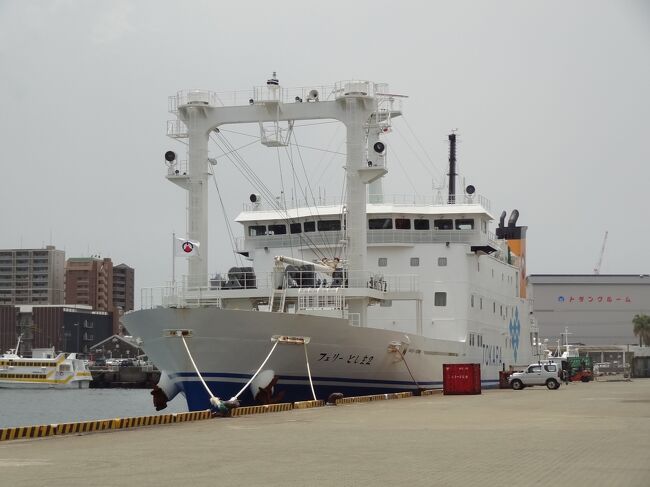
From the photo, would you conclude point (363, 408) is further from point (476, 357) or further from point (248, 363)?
point (476, 357)

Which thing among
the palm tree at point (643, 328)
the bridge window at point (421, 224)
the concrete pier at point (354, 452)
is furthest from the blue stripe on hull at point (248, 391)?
the palm tree at point (643, 328)

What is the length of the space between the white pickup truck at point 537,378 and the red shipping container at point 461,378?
836cm

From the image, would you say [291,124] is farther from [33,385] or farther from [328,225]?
[33,385]

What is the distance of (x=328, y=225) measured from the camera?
3747 cm

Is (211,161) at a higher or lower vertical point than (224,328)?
higher

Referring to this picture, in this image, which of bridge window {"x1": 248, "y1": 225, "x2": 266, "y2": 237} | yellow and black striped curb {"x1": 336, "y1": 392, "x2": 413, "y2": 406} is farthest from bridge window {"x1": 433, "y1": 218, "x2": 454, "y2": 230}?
yellow and black striped curb {"x1": 336, "y1": 392, "x2": 413, "y2": 406}

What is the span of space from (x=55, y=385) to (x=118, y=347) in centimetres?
6192

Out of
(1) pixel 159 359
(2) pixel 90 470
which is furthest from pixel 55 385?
(2) pixel 90 470

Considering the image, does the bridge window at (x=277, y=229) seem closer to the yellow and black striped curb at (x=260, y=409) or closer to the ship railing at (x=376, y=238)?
the ship railing at (x=376, y=238)

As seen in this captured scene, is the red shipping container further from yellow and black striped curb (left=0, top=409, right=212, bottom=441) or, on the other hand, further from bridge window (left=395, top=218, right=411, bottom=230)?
yellow and black striped curb (left=0, top=409, right=212, bottom=441)

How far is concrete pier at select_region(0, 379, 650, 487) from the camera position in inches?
479

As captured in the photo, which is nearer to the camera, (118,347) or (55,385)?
(55,385)

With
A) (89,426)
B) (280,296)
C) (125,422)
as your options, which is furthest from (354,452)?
(280,296)

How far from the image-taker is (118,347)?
167250mm
